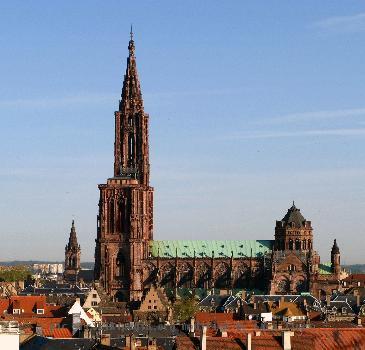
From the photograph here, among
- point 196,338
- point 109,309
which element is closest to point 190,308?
point 109,309

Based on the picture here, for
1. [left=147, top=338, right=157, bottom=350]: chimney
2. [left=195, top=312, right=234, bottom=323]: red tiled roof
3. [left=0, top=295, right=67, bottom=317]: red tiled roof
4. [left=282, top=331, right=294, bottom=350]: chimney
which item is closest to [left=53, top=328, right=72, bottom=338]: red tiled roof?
[left=147, top=338, right=157, bottom=350]: chimney

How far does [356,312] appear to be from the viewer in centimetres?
17512

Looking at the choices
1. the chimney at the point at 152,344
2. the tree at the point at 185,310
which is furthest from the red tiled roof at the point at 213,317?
the chimney at the point at 152,344

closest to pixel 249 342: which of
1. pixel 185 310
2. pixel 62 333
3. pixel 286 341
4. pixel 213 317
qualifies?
pixel 286 341

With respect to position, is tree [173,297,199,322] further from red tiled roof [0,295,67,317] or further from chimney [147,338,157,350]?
chimney [147,338,157,350]

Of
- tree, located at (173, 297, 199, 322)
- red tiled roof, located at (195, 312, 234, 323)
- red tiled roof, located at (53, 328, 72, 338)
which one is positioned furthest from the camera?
tree, located at (173, 297, 199, 322)

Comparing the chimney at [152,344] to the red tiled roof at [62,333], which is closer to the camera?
the chimney at [152,344]

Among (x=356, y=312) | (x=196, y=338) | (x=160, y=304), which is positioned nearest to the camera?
(x=196, y=338)

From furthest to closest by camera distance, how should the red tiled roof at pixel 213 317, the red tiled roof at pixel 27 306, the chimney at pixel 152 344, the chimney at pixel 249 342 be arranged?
1. the red tiled roof at pixel 27 306
2. the red tiled roof at pixel 213 317
3. the chimney at pixel 152 344
4. the chimney at pixel 249 342

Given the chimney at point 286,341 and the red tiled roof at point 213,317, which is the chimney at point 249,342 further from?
the red tiled roof at point 213,317

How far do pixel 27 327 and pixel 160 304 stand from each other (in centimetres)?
6546

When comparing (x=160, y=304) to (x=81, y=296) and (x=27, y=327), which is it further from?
(x=27, y=327)

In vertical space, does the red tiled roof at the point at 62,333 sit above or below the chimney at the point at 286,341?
above

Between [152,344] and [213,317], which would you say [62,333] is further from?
[213,317]
